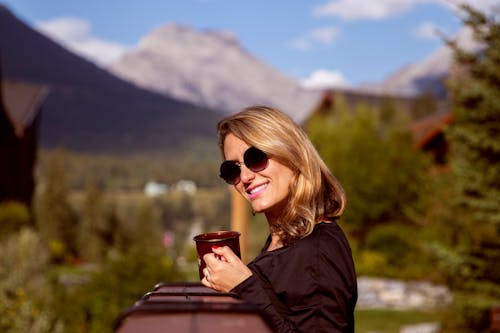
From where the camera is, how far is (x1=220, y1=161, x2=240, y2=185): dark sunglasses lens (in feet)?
6.67

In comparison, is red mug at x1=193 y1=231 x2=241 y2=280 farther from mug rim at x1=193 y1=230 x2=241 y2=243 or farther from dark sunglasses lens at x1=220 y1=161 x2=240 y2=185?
dark sunglasses lens at x1=220 y1=161 x2=240 y2=185

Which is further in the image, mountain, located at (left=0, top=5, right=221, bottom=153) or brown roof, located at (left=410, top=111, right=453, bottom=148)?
mountain, located at (left=0, top=5, right=221, bottom=153)

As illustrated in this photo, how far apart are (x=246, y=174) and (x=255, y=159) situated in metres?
0.05

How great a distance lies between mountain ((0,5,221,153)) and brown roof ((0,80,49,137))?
95.8 m

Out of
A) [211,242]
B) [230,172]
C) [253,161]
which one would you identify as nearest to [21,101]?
[230,172]

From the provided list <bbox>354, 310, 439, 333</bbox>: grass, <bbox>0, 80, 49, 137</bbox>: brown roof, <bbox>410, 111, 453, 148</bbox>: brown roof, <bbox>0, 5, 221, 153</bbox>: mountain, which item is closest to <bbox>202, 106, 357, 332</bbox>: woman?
<bbox>354, 310, 439, 333</bbox>: grass

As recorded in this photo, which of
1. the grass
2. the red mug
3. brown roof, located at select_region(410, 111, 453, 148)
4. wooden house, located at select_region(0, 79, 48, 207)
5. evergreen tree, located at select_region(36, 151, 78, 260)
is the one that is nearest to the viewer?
the red mug

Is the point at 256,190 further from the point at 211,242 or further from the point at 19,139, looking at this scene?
the point at 19,139

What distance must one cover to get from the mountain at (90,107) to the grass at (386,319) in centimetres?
12295

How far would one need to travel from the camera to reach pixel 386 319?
55.9 ft

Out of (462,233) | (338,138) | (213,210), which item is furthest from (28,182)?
(213,210)

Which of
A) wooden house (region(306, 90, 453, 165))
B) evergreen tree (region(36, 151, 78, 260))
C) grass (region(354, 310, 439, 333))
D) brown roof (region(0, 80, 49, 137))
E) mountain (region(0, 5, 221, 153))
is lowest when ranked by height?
grass (region(354, 310, 439, 333))

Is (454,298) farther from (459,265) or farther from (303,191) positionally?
(303,191)

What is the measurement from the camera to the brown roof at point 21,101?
133 feet
